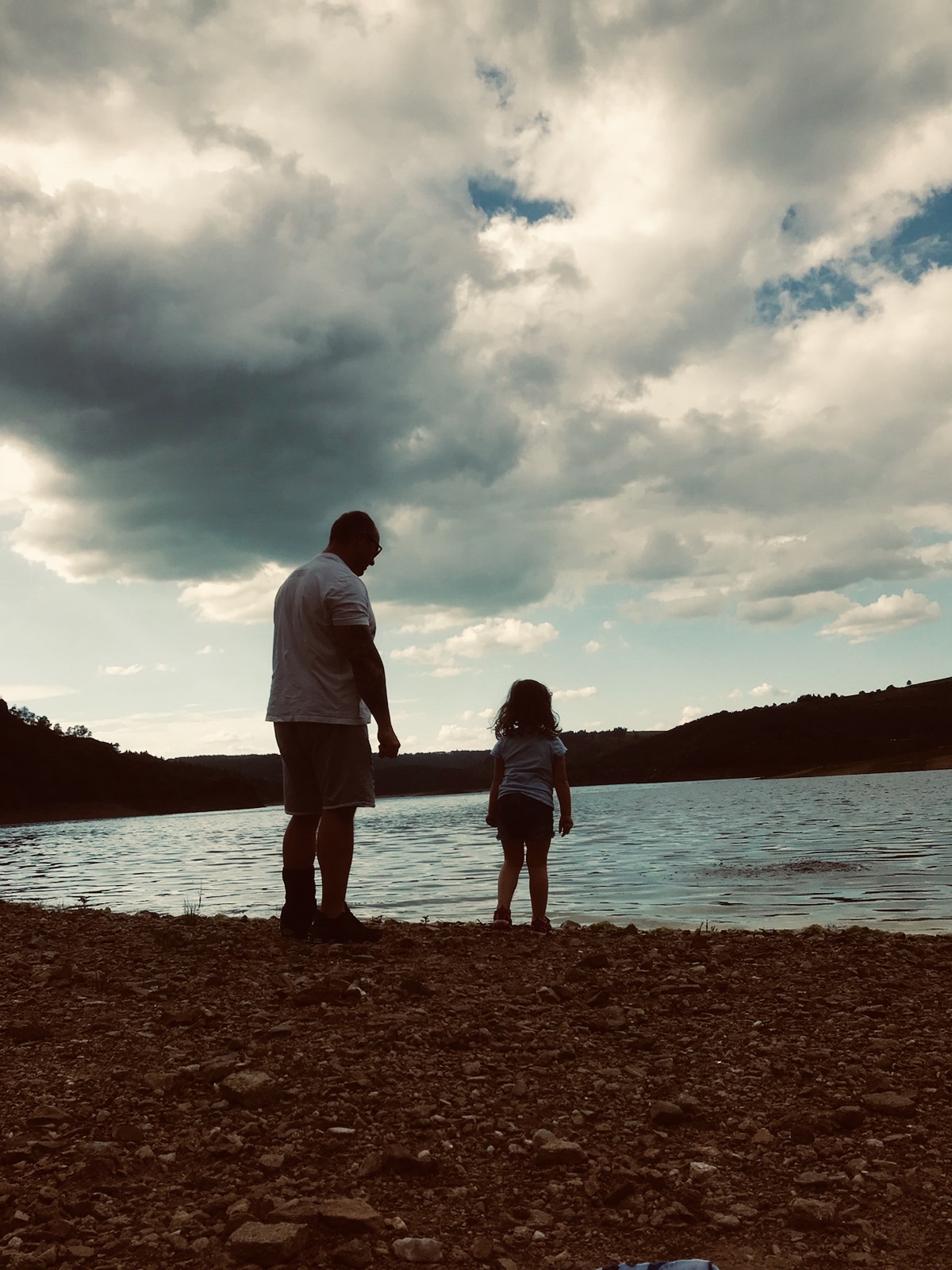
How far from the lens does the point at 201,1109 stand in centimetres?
340

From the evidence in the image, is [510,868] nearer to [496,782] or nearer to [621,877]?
[496,782]

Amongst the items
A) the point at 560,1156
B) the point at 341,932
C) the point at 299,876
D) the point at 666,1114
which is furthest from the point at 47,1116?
the point at 299,876

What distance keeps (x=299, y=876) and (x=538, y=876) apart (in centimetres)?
232

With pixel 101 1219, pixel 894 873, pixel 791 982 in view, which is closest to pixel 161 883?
pixel 894 873

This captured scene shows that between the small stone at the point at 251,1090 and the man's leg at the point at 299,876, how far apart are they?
104 inches

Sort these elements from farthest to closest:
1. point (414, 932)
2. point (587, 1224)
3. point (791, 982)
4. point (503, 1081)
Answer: point (414, 932), point (791, 982), point (503, 1081), point (587, 1224)

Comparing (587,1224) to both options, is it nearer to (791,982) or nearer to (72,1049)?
(72,1049)

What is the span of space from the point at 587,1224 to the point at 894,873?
1184 centimetres

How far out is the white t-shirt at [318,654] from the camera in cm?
596

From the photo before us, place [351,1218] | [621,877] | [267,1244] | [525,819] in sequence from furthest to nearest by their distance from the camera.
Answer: [621,877]
[525,819]
[351,1218]
[267,1244]

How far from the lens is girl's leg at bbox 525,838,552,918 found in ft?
25.3

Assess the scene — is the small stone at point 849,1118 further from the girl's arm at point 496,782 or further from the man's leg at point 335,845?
the girl's arm at point 496,782

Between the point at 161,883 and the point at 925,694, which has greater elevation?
the point at 925,694

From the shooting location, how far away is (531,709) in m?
8.18
